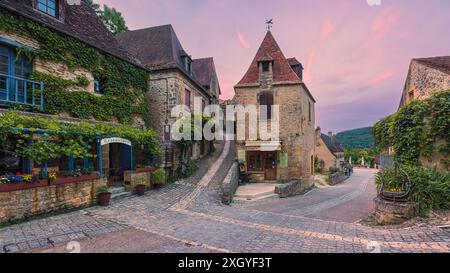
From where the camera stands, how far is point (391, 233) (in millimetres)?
5680

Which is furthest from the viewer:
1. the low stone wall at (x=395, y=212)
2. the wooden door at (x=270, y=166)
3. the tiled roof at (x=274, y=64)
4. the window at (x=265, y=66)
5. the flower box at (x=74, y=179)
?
the window at (x=265, y=66)

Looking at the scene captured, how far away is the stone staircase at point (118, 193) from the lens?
29.2 ft

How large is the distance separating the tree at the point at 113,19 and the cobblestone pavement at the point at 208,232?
2021 centimetres

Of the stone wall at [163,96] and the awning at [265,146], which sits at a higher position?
the stone wall at [163,96]

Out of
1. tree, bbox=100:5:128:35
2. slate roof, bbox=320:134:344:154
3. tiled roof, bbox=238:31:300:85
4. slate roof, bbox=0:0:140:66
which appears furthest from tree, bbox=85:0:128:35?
slate roof, bbox=320:134:344:154

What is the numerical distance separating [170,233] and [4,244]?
3379 millimetres

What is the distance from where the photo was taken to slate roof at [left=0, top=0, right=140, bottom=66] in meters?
8.34

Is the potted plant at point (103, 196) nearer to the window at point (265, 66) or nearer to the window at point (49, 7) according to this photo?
the window at point (49, 7)

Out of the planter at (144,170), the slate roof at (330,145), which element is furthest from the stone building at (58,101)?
the slate roof at (330,145)

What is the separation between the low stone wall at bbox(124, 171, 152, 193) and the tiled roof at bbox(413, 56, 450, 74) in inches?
595

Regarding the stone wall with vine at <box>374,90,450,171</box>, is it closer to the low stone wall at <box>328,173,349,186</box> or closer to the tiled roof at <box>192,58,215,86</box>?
the low stone wall at <box>328,173,349,186</box>

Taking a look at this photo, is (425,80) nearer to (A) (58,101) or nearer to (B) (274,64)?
(B) (274,64)

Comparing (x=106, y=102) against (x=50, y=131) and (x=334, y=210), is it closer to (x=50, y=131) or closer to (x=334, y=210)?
(x=50, y=131)

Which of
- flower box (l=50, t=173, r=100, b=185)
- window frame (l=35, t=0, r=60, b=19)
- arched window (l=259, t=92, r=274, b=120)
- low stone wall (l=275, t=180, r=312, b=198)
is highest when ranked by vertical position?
window frame (l=35, t=0, r=60, b=19)
